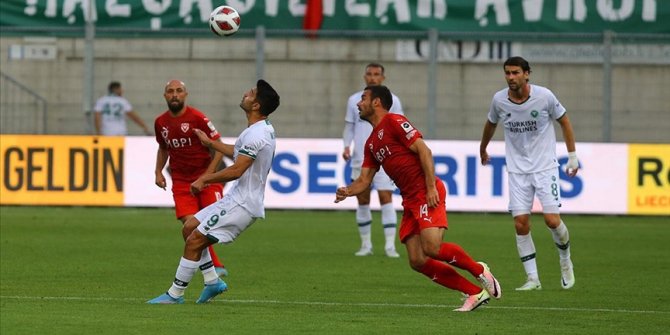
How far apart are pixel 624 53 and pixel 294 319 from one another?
17.6m

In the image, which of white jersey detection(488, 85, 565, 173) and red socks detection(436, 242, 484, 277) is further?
white jersey detection(488, 85, 565, 173)

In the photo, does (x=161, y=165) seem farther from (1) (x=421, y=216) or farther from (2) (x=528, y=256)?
(1) (x=421, y=216)

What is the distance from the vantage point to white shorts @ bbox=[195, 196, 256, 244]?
40.2 ft

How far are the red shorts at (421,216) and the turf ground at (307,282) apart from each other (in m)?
0.67

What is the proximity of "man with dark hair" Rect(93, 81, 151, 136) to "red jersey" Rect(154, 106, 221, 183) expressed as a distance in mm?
11941

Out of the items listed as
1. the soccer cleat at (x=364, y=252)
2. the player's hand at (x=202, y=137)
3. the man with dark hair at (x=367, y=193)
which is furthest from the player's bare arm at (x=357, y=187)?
the soccer cleat at (x=364, y=252)

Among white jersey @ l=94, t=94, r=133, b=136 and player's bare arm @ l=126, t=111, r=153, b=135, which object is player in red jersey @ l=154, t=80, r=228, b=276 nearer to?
player's bare arm @ l=126, t=111, r=153, b=135

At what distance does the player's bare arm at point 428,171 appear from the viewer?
471 inches

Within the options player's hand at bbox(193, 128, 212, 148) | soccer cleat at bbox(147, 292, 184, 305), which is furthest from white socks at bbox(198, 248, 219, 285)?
player's hand at bbox(193, 128, 212, 148)

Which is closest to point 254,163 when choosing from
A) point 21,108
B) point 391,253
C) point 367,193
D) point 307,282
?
point 307,282

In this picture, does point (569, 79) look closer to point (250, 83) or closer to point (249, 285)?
point (250, 83)

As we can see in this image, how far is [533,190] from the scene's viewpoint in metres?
14.5

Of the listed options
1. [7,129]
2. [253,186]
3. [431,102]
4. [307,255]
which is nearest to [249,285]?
[253,186]

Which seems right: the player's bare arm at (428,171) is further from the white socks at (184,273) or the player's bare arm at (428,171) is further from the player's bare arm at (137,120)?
the player's bare arm at (137,120)
